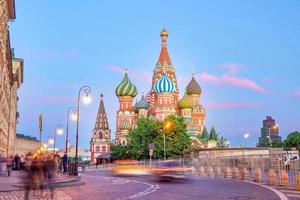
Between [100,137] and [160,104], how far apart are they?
37691mm

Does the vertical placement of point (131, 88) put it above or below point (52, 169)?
above

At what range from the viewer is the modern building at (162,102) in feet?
326

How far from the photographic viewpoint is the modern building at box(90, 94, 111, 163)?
129m

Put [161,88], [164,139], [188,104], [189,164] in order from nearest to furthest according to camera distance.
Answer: [189,164], [164,139], [161,88], [188,104]

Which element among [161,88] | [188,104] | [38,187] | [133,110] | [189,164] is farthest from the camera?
[133,110]

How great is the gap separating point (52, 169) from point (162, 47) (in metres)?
102

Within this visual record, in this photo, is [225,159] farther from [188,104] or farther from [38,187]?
[188,104]

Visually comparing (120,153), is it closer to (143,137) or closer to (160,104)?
(143,137)

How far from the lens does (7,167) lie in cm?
3338

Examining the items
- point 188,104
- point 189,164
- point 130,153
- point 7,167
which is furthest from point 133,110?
point 7,167

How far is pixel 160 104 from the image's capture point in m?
98.9

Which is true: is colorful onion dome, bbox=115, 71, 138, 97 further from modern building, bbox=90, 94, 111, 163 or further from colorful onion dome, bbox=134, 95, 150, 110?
modern building, bbox=90, 94, 111, 163

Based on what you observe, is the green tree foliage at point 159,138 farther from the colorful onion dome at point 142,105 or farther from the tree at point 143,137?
the colorful onion dome at point 142,105

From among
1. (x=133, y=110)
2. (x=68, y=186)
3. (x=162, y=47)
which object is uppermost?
(x=162, y=47)
